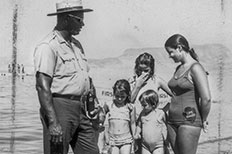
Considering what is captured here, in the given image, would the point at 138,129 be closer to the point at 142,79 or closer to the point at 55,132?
the point at 142,79

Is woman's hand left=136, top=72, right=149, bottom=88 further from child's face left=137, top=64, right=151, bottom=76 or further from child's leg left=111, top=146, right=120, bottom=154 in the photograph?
child's leg left=111, top=146, right=120, bottom=154

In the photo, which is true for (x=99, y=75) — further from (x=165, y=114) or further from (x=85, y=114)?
(x=85, y=114)

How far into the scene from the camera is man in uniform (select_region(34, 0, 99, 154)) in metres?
4.54

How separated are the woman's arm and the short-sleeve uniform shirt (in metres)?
1.36

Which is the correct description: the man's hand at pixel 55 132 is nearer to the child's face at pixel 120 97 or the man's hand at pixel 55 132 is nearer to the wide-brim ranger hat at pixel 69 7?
the wide-brim ranger hat at pixel 69 7

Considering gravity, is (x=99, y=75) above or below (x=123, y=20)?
below

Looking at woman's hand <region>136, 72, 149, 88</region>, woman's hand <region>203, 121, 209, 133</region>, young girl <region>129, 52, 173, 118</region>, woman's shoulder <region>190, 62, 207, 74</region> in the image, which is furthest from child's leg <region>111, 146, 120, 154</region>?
woman's shoulder <region>190, 62, 207, 74</region>

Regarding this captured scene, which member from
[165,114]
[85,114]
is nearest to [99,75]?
[165,114]

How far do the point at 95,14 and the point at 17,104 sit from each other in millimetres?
1179

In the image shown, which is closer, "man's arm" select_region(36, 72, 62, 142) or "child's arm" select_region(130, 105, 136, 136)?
"man's arm" select_region(36, 72, 62, 142)

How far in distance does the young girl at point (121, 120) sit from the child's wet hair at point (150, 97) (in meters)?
0.14

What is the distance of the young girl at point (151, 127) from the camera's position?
5914mm

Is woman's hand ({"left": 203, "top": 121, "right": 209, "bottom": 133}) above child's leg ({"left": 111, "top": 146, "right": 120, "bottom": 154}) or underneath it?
above

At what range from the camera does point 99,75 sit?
239 inches
